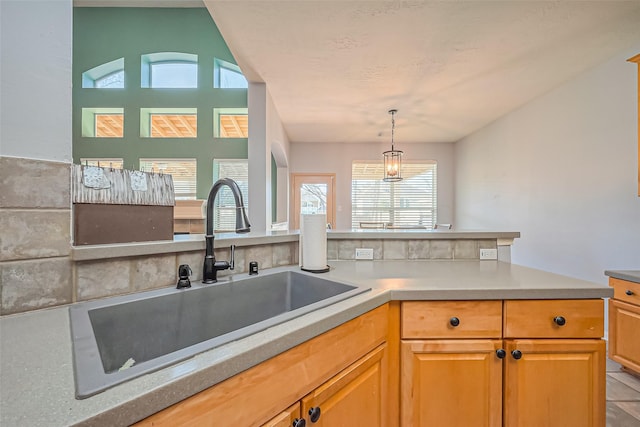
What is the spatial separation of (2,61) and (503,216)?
16.4 feet

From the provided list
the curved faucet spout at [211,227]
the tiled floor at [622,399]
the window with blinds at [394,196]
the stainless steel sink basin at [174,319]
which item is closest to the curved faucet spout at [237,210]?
the curved faucet spout at [211,227]

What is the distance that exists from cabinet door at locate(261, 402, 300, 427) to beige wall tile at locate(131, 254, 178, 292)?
599 mm

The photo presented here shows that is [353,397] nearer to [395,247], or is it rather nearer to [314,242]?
[314,242]

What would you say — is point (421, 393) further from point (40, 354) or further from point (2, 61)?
point (2, 61)

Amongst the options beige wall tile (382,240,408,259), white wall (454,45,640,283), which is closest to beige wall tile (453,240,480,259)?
beige wall tile (382,240,408,259)

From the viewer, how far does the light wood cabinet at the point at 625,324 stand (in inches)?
69.4

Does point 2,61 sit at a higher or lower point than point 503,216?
higher

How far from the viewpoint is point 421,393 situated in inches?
38.9

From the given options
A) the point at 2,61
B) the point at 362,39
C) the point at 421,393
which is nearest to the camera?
the point at 2,61

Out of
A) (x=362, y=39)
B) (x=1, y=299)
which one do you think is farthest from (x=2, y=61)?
(x=362, y=39)

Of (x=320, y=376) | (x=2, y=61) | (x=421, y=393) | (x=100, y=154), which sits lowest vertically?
(x=421, y=393)

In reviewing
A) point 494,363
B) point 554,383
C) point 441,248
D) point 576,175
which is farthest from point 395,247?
point 576,175

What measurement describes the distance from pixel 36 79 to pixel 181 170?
18.3 ft

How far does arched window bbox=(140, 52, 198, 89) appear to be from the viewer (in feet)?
19.0
